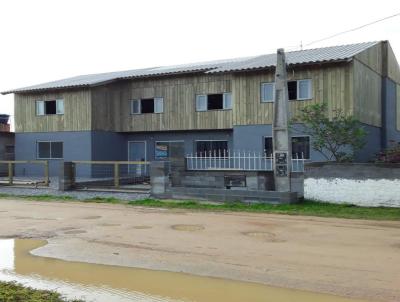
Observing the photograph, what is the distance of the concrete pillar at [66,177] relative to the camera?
20.7 m

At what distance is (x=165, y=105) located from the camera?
27578 millimetres

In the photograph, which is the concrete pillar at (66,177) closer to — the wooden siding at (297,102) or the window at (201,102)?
the wooden siding at (297,102)

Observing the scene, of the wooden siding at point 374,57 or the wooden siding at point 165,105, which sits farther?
the wooden siding at point 165,105

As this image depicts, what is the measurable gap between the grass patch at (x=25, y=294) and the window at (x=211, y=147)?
19.7 metres

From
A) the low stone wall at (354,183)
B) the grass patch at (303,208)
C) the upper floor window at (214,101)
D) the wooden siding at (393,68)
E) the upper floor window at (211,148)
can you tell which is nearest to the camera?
the grass patch at (303,208)

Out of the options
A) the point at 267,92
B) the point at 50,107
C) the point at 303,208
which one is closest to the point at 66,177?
the point at 267,92

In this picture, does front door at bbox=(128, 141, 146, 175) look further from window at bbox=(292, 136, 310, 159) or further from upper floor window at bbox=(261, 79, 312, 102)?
window at bbox=(292, 136, 310, 159)

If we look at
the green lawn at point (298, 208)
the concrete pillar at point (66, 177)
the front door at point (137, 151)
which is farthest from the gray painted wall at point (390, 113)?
the concrete pillar at point (66, 177)

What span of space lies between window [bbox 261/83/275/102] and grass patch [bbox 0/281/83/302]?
17.5 metres

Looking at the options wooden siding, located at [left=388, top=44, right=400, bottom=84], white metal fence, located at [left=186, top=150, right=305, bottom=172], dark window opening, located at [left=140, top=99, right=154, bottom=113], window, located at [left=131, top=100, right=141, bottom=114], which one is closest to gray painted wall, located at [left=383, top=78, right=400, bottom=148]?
wooden siding, located at [left=388, top=44, right=400, bottom=84]

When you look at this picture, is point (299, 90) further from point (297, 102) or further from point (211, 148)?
point (211, 148)

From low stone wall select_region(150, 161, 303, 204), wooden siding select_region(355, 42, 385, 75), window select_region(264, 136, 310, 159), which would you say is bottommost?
low stone wall select_region(150, 161, 303, 204)

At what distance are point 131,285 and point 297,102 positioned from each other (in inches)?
649

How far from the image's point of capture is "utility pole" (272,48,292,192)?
1625cm
